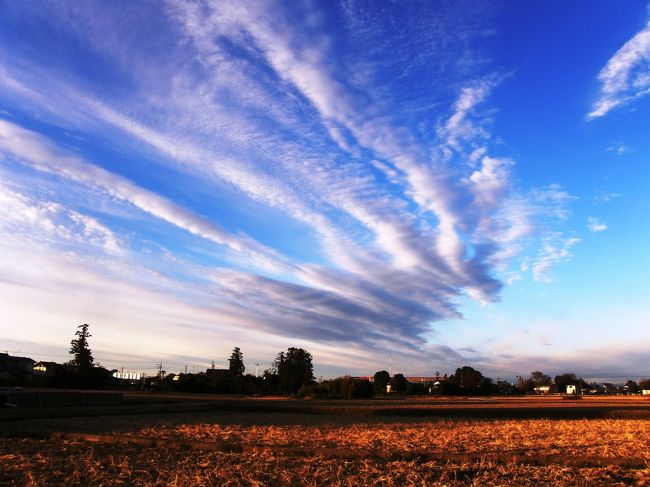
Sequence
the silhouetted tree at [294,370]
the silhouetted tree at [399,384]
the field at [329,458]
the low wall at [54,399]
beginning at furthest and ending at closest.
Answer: the silhouetted tree at [399,384] < the silhouetted tree at [294,370] < the low wall at [54,399] < the field at [329,458]

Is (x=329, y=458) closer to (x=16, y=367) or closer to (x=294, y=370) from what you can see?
(x=294, y=370)

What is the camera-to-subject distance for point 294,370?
11538cm

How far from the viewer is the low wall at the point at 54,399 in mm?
37969

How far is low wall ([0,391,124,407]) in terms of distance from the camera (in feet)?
125

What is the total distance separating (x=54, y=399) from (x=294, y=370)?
76.9 meters

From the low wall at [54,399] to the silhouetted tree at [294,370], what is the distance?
65412mm

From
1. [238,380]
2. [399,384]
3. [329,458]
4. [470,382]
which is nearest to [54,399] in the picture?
[329,458]

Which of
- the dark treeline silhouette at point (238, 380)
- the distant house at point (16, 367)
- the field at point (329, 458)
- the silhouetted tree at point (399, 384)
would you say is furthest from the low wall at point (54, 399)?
the silhouetted tree at point (399, 384)

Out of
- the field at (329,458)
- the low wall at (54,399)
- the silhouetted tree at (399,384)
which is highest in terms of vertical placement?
the silhouetted tree at (399,384)

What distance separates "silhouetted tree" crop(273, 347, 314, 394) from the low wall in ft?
215

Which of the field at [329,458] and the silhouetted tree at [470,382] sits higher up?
the silhouetted tree at [470,382]

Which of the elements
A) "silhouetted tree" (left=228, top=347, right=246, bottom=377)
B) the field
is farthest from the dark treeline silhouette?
the field

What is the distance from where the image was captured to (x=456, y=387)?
422ft

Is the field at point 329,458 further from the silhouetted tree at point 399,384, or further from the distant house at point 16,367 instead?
the silhouetted tree at point 399,384
